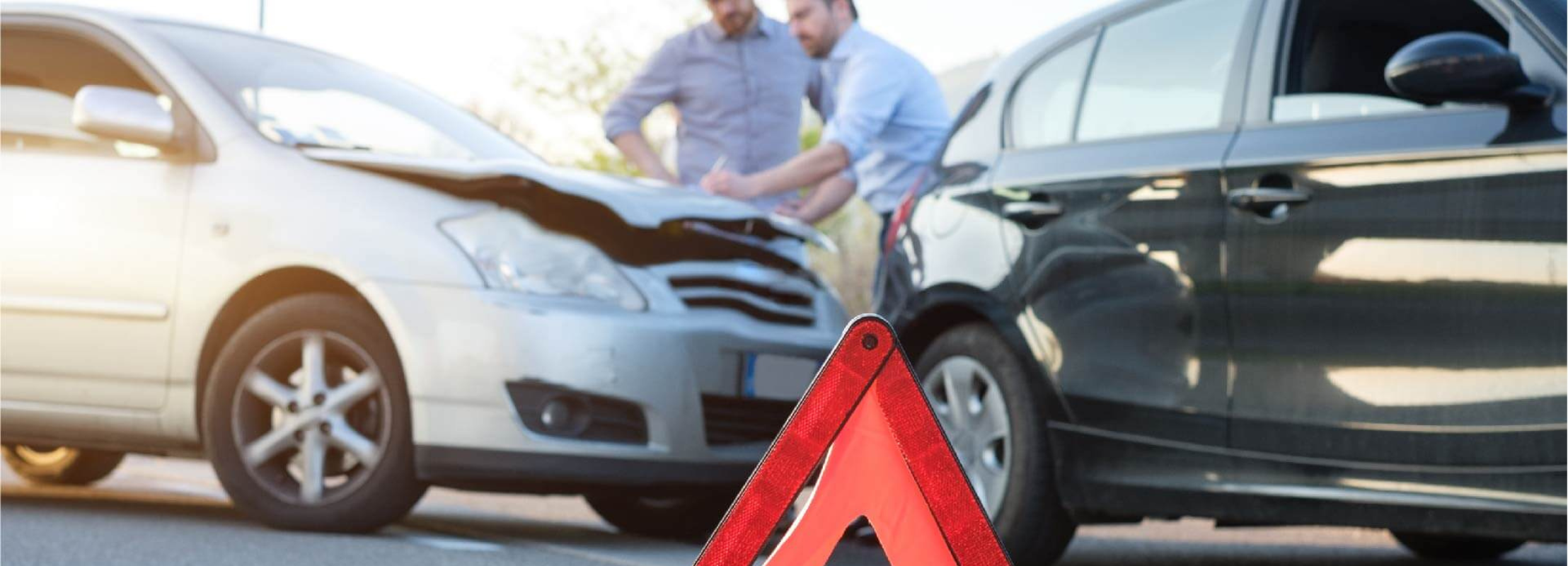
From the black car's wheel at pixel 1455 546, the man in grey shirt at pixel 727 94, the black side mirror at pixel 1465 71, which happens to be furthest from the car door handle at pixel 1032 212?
the man in grey shirt at pixel 727 94

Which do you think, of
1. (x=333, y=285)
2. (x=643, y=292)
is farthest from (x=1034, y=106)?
(x=333, y=285)

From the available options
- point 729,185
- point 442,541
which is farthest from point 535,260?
point 729,185

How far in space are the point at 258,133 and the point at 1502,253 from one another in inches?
141

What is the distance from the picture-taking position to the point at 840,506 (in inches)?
105

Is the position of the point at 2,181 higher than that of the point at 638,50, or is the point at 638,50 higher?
the point at 2,181

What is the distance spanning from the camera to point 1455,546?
241 inches

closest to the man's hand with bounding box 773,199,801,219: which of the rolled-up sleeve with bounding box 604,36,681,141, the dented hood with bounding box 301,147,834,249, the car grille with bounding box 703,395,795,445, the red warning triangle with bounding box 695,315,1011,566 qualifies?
the rolled-up sleeve with bounding box 604,36,681,141

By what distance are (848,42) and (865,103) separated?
0.32 m

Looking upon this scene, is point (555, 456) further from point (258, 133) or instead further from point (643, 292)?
point (258, 133)

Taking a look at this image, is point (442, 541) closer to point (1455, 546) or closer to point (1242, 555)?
point (1242, 555)

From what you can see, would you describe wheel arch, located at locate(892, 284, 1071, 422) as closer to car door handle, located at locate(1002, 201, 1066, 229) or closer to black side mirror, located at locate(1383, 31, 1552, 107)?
car door handle, located at locate(1002, 201, 1066, 229)

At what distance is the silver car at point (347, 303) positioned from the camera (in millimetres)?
5664

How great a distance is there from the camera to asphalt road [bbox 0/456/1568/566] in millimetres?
5320

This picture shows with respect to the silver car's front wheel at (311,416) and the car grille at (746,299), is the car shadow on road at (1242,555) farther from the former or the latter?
the silver car's front wheel at (311,416)
